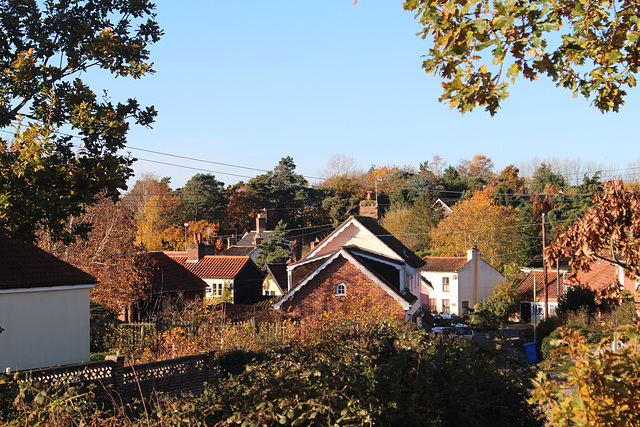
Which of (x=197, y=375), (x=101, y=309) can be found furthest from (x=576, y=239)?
(x=101, y=309)

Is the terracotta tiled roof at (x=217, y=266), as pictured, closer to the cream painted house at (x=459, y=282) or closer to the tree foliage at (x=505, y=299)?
the cream painted house at (x=459, y=282)

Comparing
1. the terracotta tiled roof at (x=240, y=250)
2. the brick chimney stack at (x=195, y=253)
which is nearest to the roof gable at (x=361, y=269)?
the brick chimney stack at (x=195, y=253)

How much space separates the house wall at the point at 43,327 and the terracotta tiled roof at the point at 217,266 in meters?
23.2

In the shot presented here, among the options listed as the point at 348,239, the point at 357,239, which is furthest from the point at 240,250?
the point at 357,239

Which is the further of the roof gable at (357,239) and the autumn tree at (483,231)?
the autumn tree at (483,231)

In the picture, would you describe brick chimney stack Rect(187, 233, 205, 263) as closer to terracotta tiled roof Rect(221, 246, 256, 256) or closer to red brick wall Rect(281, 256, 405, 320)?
terracotta tiled roof Rect(221, 246, 256, 256)

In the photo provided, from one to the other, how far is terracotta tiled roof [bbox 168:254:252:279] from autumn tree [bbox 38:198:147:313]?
14.9 m

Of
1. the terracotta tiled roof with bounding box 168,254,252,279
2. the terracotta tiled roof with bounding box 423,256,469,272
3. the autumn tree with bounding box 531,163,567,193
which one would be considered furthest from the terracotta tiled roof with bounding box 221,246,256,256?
the autumn tree with bounding box 531,163,567,193

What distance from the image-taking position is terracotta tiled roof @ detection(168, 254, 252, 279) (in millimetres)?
42481

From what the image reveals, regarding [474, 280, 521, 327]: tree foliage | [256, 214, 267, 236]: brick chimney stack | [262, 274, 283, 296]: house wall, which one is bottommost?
[474, 280, 521, 327]: tree foliage

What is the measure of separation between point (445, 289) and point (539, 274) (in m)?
8.49

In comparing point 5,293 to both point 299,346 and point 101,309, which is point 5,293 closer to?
point 101,309

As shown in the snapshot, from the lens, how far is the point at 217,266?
4328 centimetres

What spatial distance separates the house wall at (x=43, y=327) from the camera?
17.0 m
